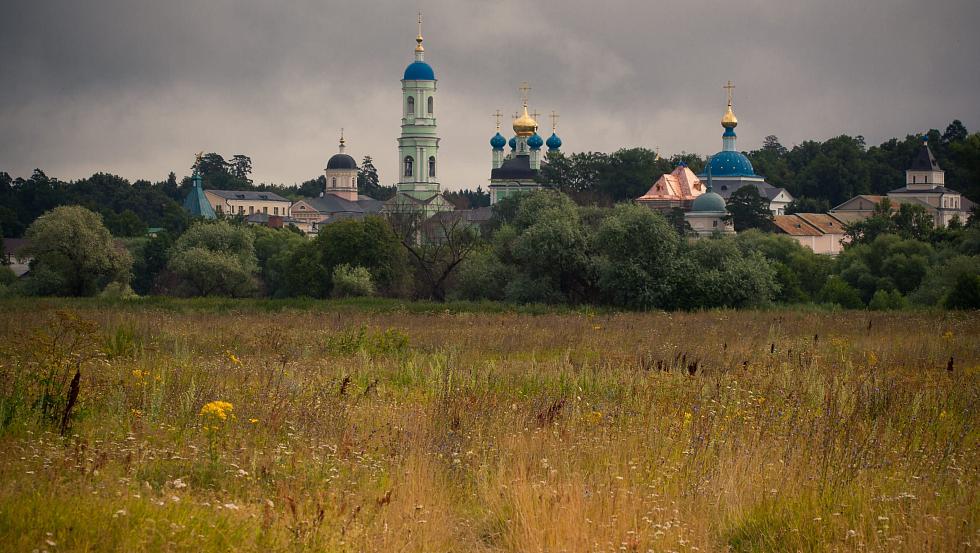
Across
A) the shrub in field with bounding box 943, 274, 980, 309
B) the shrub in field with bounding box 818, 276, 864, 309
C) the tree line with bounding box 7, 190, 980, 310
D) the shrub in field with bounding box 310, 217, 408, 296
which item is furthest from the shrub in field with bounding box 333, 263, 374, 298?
the shrub in field with bounding box 943, 274, 980, 309

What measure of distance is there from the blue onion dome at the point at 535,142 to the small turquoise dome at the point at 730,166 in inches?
854

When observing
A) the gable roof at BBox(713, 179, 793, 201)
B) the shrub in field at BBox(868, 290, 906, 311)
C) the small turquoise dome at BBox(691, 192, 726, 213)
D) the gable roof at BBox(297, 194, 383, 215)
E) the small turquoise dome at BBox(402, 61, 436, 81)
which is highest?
the small turquoise dome at BBox(402, 61, 436, 81)

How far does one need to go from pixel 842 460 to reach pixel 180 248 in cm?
6464

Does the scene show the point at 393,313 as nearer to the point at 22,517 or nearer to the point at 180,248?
the point at 22,517

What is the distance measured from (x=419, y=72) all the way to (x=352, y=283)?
3624 inches

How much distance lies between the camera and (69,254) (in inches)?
2229

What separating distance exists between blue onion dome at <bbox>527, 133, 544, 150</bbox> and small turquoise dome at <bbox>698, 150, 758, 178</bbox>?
2170cm

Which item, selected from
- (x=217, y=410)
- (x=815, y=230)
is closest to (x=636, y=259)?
(x=217, y=410)

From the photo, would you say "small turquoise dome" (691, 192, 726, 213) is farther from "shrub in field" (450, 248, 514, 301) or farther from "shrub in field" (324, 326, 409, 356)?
"shrub in field" (324, 326, 409, 356)

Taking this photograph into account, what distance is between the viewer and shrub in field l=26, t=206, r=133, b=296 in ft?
182

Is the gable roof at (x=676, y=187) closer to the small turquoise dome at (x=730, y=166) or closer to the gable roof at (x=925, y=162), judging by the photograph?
the small turquoise dome at (x=730, y=166)

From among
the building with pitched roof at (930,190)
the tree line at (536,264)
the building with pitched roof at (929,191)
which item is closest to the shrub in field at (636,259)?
the tree line at (536,264)

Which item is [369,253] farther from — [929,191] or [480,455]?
[929,191]

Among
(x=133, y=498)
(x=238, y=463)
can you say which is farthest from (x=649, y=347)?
(x=133, y=498)
